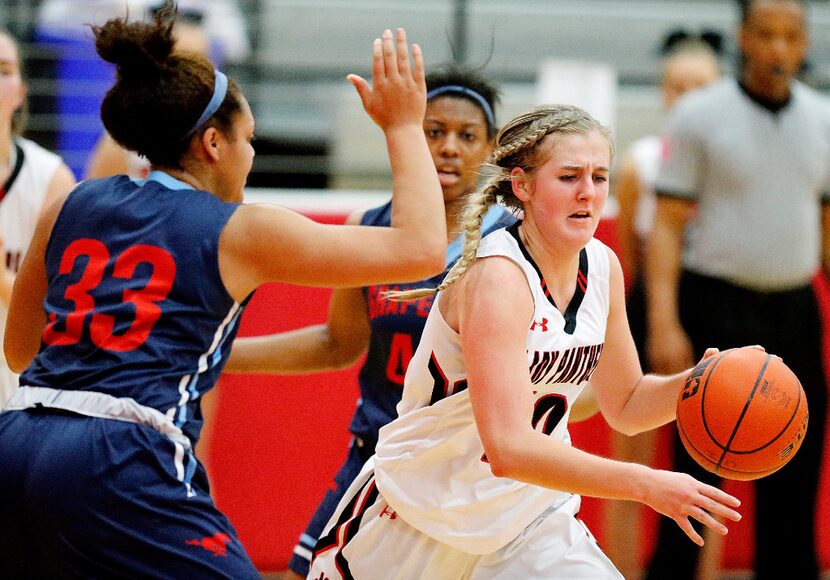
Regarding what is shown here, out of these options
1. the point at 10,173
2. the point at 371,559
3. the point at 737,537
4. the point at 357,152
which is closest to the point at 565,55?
the point at 357,152

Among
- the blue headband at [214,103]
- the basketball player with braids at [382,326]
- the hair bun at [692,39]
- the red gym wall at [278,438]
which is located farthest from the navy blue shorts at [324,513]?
the hair bun at [692,39]

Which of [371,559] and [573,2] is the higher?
[573,2]

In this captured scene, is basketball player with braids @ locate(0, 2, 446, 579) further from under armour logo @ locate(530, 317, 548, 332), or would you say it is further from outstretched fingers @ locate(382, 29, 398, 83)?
under armour logo @ locate(530, 317, 548, 332)

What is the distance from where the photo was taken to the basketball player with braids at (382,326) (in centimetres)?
399

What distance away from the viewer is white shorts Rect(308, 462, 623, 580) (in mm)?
3139

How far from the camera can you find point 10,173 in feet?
16.7

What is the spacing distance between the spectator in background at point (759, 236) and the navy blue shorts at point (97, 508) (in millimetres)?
3029

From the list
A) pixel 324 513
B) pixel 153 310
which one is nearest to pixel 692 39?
pixel 324 513

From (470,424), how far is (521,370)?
0.34 meters

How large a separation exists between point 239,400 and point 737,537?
2540 mm

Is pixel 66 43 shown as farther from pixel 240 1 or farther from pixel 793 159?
pixel 793 159

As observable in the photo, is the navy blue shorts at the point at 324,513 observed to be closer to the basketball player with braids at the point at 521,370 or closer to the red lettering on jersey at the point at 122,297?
the basketball player with braids at the point at 521,370

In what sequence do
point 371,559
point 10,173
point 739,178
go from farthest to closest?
1. point 739,178
2. point 10,173
3. point 371,559

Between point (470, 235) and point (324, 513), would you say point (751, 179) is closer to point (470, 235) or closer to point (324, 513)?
point (324, 513)
